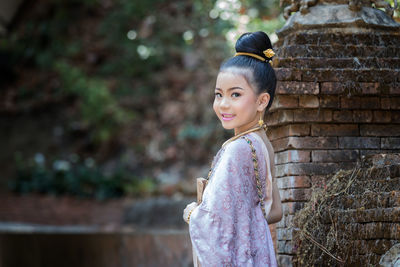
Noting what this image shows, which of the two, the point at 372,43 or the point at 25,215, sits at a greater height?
the point at 372,43

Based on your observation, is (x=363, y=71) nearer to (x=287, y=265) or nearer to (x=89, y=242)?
(x=287, y=265)

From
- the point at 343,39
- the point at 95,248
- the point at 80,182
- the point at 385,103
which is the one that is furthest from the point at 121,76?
the point at 385,103

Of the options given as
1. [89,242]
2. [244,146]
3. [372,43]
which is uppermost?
[372,43]

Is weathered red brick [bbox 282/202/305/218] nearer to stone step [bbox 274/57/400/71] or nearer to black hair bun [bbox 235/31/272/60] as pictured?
stone step [bbox 274/57/400/71]

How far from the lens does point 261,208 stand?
8.25 feet

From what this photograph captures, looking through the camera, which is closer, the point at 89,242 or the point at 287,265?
the point at 287,265

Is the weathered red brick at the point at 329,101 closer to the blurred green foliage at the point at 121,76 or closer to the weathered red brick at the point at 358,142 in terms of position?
the weathered red brick at the point at 358,142

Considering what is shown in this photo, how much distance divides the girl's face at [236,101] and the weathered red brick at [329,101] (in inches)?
27.3

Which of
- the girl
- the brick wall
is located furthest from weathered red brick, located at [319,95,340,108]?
the girl

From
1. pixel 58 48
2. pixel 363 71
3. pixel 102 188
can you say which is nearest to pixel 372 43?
pixel 363 71

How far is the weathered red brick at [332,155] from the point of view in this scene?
126 inches

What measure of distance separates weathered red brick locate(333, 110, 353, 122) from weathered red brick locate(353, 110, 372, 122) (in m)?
0.03

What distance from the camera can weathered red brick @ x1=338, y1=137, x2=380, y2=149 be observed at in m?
3.22

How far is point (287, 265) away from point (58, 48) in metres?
13.0
